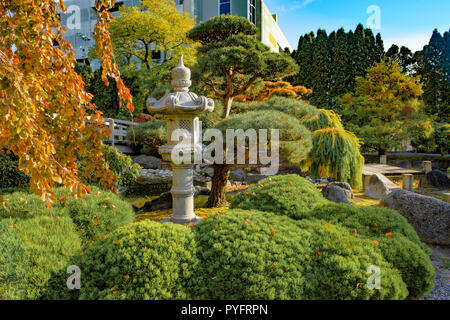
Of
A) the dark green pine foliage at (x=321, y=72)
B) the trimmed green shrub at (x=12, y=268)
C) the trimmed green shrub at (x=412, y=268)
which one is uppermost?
the dark green pine foliage at (x=321, y=72)

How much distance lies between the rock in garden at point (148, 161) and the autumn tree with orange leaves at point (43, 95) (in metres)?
10.7

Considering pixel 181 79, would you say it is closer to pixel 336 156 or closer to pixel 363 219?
pixel 363 219

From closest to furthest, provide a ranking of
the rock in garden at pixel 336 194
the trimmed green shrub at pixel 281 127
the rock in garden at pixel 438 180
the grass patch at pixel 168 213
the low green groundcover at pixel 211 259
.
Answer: the low green groundcover at pixel 211 259 < the trimmed green shrub at pixel 281 127 < the grass patch at pixel 168 213 < the rock in garden at pixel 336 194 < the rock in garden at pixel 438 180

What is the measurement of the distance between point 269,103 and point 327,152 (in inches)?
73.3

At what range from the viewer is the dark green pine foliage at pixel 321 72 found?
1766cm

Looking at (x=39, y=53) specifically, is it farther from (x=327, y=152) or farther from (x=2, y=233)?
(x=327, y=152)

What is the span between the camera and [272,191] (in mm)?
3279

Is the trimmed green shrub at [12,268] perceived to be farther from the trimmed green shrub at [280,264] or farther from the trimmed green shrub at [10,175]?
the trimmed green shrub at [10,175]

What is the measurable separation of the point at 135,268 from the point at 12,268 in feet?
2.71

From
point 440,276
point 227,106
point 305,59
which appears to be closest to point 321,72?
point 305,59

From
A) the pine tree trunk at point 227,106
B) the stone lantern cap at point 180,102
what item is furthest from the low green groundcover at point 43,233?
the pine tree trunk at point 227,106

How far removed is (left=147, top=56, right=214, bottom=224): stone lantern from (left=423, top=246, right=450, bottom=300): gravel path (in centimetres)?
277

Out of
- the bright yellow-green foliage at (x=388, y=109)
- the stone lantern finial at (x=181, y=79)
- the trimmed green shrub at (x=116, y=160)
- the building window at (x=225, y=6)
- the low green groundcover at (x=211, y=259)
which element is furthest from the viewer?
the building window at (x=225, y=6)

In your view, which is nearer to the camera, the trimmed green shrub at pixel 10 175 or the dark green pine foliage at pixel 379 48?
the trimmed green shrub at pixel 10 175
